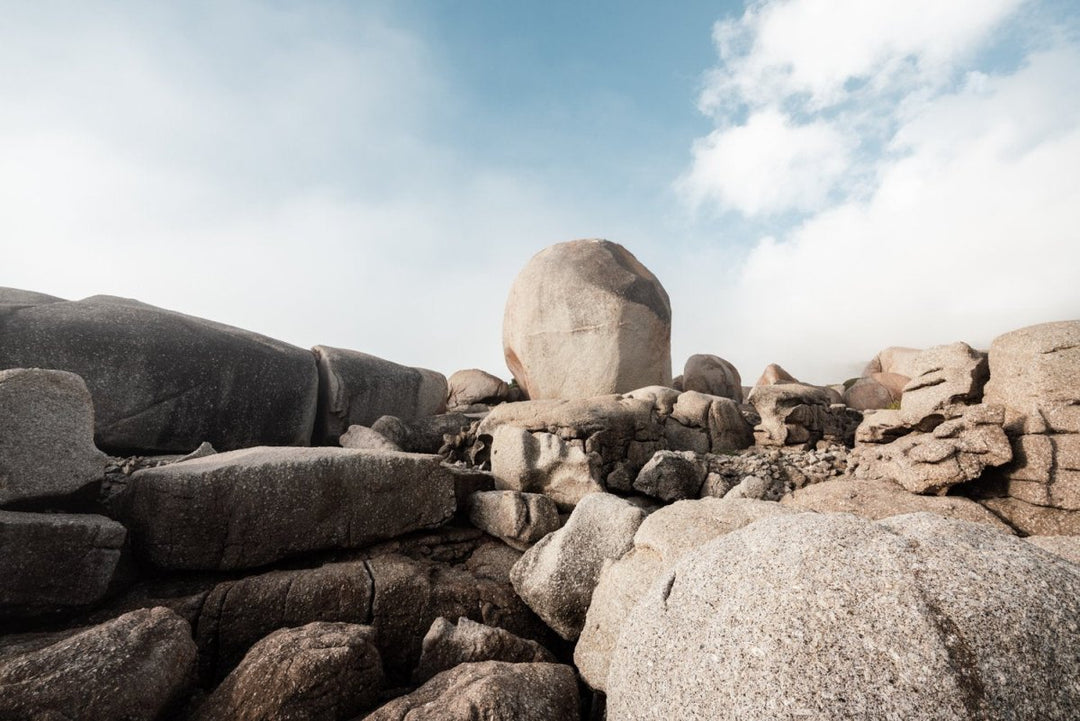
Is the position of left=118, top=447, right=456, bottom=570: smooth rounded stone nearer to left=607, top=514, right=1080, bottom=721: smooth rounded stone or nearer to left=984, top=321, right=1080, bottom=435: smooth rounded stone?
left=607, top=514, right=1080, bottom=721: smooth rounded stone

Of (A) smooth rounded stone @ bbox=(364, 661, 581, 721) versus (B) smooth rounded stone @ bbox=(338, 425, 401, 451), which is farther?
(B) smooth rounded stone @ bbox=(338, 425, 401, 451)

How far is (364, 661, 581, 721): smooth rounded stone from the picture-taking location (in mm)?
2281

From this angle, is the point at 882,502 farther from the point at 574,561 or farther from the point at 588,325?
the point at 588,325

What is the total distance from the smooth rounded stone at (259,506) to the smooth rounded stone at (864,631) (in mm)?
2794

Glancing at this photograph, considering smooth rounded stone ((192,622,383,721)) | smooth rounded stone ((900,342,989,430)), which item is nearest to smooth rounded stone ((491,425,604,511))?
smooth rounded stone ((192,622,383,721))

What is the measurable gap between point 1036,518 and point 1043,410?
1121 mm

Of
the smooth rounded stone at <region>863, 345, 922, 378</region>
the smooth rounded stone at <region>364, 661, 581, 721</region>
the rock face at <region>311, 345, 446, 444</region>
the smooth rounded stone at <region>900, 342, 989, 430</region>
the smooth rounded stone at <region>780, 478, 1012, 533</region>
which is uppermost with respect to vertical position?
the smooth rounded stone at <region>863, 345, 922, 378</region>

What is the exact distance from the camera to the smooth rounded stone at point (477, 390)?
11.4m

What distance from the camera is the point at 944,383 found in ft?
21.3

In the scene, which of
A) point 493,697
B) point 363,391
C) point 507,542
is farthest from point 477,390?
point 493,697

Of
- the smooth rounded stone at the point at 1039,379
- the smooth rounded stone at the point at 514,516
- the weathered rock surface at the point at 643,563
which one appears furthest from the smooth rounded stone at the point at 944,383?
the smooth rounded stone at the point at 514,516

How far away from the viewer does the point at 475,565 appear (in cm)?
469

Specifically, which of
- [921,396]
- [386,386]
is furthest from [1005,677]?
[386,386]

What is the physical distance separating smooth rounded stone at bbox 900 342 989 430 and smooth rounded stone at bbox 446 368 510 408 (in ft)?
23.4
